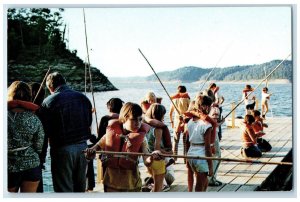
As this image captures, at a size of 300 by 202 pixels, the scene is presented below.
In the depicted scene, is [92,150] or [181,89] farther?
[181,89]

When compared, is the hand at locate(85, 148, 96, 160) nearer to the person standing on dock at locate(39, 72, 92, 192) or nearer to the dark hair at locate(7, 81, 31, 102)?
the person standing on dock at locate(39, 72, 92, 192)

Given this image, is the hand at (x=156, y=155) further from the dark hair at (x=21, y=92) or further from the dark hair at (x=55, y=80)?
the dark hair at (x=21, y=92)

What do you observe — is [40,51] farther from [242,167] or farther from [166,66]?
A: [242,167]

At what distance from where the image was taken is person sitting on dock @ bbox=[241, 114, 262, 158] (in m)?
5.71

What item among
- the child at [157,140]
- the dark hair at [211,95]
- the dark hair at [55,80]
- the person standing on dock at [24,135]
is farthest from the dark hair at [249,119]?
the person standing on dock at [24,135]

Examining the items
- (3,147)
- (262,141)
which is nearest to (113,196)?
(3,147)

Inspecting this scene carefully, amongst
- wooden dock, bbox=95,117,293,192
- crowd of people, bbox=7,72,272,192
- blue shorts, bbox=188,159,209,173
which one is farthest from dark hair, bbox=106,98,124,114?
wooden dock, bbox=95,117,293,192

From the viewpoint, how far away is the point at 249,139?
5875mm

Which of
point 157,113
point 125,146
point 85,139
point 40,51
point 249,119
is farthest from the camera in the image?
point 249,119

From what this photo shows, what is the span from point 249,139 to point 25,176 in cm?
247

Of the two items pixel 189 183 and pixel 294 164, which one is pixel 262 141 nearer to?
pixel 294 164

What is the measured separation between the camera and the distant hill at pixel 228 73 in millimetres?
5453

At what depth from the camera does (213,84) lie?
560 cm

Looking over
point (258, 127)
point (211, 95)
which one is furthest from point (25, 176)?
point (258, 127)
